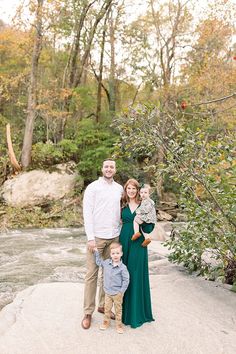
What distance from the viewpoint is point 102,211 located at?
14.4 feet

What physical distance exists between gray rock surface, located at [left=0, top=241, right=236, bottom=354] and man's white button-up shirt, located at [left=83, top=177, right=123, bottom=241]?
1022mm

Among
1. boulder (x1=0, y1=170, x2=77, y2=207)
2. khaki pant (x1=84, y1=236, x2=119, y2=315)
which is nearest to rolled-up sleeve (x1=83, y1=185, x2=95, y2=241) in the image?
khaki pant (x1=84, y1=236, x2=119, y2=315)

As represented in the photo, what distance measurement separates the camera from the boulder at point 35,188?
51.0 ft

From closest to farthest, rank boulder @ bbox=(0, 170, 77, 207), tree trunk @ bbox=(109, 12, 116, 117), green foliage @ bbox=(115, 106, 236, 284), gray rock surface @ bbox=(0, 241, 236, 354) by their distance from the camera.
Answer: gray rock surface @ bbox=(0, 241, 236, 354)
green foliage @ bbox=(115, 106, 236, 284)
boulder @ bbox=(0, 170, 77, 207)
tree trunk @ bbox=(109, 12, 116, 117)

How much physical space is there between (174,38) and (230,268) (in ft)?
53.2

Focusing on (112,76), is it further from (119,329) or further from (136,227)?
(119,329)

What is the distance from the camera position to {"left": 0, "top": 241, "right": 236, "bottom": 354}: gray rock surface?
373cm

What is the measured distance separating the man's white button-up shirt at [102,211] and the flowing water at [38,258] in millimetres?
1800

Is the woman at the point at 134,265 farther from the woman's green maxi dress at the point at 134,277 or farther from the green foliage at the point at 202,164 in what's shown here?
the green foliage at the point at 202,164

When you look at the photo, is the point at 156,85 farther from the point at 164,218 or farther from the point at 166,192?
the point at 164,218

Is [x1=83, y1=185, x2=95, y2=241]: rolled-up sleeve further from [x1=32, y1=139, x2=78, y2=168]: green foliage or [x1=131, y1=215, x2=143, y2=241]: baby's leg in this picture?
[x1=32, y1=139, x2=78, y2=168]: green foliage

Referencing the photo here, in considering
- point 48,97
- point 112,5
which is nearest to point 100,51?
point 112,5

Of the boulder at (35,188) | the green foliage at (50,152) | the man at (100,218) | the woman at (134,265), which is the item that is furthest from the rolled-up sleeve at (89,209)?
the green foliage at (50,152)

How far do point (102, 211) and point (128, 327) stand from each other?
4.30 feet
